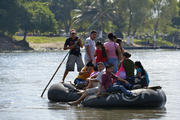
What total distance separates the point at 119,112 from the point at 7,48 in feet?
227

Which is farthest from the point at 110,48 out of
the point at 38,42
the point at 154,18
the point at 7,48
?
the point at 154,18

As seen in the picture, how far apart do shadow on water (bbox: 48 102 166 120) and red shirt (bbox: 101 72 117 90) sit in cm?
65

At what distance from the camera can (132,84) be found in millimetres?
15891

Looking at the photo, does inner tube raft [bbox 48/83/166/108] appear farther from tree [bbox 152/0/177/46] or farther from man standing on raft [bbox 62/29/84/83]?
tree [bbox 152/0/177/46]

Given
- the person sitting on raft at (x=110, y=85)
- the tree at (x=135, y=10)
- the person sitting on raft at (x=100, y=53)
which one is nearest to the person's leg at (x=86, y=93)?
the person sitting on raft at (x=110, y=85)

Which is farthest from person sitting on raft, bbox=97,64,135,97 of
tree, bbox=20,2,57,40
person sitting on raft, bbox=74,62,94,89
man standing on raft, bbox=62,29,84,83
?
tree, bbox=20,2,57,40

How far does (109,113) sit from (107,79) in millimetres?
994

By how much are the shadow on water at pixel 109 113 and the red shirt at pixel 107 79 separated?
0.65m

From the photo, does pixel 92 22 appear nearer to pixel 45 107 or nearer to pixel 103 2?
pixel 103 2

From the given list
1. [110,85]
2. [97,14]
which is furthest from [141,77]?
[97,14]

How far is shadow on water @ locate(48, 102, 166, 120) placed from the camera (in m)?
14.3

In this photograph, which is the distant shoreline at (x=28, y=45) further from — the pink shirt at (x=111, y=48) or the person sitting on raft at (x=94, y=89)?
the person sitting on raft at (x=94, y=89)

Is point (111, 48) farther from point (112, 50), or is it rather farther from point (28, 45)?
point (28, 45)

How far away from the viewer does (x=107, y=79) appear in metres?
15.5
